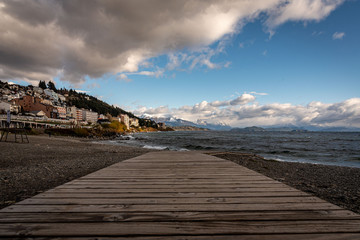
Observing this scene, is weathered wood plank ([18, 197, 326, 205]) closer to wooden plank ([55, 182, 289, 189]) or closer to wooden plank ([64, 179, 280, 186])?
wooden plank ([55, 182, 289, 189])

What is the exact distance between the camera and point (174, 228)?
2121 millimetres

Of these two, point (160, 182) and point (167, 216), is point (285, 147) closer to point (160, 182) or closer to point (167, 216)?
point (160, 182)

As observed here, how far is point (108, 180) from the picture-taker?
4.36 m

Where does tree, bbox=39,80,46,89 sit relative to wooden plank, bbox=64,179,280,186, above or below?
above

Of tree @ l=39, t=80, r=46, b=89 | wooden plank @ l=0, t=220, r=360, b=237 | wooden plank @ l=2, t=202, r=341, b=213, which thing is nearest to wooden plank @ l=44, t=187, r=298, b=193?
wooden plank @ l=2, t=202, r=341, b=213

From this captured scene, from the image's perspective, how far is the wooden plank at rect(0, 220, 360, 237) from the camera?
6.62 feet

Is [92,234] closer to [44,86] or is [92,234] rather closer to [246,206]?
[246,206]

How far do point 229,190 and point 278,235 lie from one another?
1613 millimetres

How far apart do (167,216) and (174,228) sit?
32 centimetres

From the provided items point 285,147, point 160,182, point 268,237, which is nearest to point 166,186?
point 160,182

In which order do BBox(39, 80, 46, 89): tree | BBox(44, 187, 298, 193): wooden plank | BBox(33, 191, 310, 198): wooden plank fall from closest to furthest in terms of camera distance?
BBox(33, 191, 310, 198): wooden plank, BBox(44, 187, 298, 193): wooden plank, BBox(39, 80, 46, 89): tree

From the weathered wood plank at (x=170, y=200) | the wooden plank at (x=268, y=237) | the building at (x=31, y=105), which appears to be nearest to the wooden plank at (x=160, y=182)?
the weathered wood plank at (x=170, y=200)

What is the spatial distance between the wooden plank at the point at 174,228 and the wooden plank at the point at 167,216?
0.10 m

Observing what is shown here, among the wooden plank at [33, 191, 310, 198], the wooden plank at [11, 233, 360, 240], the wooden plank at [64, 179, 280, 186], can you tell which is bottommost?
the wooden plank at [64, 179, 280, 186]
